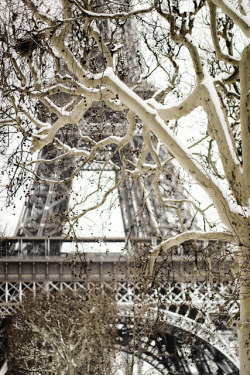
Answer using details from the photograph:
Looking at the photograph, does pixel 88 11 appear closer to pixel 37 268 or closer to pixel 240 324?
pixel 240 324

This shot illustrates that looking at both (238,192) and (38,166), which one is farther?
(38,166)

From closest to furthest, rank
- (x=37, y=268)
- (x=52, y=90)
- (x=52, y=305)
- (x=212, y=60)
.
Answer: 1. (x=52, y=90)
2. (x=212, y=60)
3. (x=52, y=305)
4. (x=37, y=268)

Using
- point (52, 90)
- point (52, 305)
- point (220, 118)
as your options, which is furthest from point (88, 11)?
point (52, 305)

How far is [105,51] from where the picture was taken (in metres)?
4.46

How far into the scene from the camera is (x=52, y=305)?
618 inches

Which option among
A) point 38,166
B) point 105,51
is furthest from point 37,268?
point 105,51

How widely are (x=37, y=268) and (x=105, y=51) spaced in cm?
1442

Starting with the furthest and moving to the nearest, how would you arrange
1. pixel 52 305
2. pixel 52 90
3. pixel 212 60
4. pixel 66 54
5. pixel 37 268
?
pixel 37 268 < pixel 52 305 < pixel 212 60 < pixel 52 90 < pixel 66 54

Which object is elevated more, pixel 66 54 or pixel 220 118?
pixel 66 54

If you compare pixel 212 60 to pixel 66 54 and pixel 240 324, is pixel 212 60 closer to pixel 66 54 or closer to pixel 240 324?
pixel 66 54

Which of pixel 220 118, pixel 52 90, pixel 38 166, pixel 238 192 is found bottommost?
pixel 238 192

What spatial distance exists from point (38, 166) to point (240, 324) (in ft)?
58.3

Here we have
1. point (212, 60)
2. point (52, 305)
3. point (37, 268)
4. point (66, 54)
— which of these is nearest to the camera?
point (66, 54)

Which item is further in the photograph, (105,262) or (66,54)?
(105,262)
